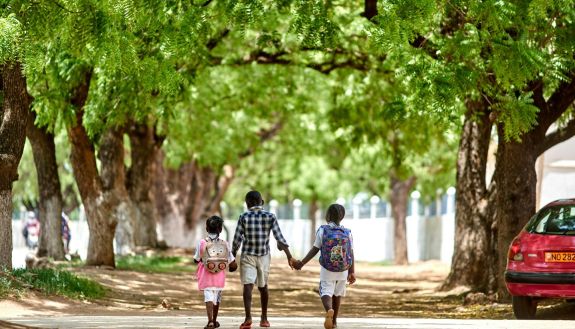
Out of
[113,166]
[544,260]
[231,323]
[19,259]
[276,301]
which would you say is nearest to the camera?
[231,323]

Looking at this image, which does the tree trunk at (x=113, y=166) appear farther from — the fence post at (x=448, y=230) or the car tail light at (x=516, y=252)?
the car tail light at (x=516, y=252)

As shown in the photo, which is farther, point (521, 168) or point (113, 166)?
point (113, 166)

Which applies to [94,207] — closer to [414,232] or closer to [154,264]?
[154,264]

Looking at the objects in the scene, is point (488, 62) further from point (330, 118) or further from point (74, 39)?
point (330, 118)

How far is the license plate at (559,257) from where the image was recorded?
15.6 metres

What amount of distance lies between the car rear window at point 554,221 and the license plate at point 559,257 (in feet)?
1.07

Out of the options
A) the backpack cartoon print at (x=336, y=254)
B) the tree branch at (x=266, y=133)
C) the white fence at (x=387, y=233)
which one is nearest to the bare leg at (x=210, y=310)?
the backpack cartoon print at (x=336, y=254)

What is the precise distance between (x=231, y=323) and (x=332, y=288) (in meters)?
1.63

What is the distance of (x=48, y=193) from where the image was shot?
26453mm

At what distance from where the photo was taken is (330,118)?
1200 inches

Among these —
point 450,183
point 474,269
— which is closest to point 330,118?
point 474,269

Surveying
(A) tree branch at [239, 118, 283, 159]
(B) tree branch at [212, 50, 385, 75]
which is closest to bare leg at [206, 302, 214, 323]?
(B) tree branch at [212, 50, 385, 75]

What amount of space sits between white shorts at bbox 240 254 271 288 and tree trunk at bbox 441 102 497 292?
33.5 ft

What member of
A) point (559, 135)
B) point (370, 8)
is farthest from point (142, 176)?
point (559, 135)
